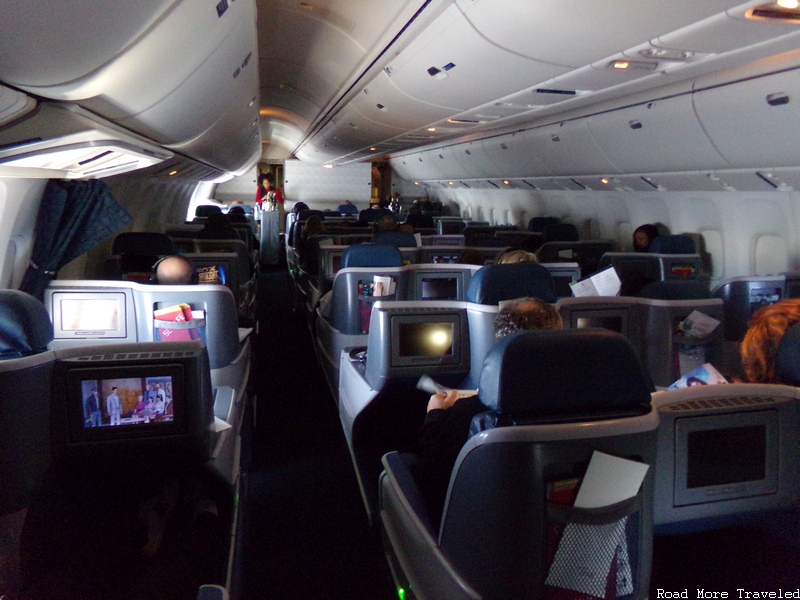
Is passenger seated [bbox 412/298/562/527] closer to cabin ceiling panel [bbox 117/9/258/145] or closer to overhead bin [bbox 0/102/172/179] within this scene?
overhead bin [bbox 0/102/172/179]

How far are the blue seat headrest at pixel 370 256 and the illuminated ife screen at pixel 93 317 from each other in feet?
7.09

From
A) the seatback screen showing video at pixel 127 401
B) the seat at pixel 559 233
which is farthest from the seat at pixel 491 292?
the seat at pixel 559 233

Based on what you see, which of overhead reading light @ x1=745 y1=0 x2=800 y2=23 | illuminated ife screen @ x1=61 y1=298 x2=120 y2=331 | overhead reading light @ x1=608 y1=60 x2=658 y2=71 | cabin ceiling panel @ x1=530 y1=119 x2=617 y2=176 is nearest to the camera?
overhead reading light @ x1=745 y1=0 x2=800 y2=23

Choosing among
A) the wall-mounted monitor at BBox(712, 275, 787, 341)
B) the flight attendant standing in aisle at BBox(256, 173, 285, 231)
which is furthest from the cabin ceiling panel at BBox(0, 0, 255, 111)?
the flight attendant standing in aisle at BBox(256, 173, 285, 231)

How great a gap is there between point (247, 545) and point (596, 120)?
6230 millimetres

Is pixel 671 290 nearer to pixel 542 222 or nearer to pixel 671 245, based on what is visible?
pixel 671 245

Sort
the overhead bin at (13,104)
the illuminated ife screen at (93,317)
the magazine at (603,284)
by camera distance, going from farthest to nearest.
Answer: the magazine at (603,284) → the illuminated ife screen at (93,317) → the overhead bin at (13,104)

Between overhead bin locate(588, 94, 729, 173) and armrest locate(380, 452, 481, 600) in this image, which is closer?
armrest locate(380, 452, 481, 600)

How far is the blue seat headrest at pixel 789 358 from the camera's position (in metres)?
2.15

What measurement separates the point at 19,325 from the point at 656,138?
6.52m

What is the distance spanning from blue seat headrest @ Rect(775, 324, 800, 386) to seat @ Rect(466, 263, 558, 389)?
58.2 inches

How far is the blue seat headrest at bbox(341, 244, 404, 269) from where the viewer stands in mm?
5562

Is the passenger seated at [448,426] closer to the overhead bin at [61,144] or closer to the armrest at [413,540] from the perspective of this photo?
the armrest at [413,540]

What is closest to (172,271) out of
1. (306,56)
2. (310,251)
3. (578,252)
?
(306,56)
